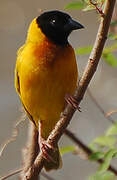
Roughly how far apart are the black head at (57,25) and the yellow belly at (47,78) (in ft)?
0.33

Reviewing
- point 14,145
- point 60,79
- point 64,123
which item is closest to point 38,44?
point 60,79

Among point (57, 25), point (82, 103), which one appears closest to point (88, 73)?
point (57, 25)

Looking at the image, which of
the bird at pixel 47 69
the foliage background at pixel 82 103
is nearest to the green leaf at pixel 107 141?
the bird at pixel 47 69

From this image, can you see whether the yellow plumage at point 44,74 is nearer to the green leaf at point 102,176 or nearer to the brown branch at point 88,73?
the brown branch at point 88,73

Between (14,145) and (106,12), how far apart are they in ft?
8.71

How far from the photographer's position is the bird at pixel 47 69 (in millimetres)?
2719

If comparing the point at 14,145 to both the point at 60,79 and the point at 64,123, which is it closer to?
the point at 60,79

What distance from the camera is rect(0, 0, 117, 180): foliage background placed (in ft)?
14.9

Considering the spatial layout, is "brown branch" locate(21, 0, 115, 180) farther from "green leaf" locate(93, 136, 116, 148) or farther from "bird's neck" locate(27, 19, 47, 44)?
"bird's neck" locate(27, 19, 47, 44)

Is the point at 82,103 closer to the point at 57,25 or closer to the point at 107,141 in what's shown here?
the point at 57,25

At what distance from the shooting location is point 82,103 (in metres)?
4.68

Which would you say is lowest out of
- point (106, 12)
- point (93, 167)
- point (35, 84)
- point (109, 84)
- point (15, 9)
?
point (93, 167)

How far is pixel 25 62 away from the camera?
110 inches

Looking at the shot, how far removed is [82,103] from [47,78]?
1989 millimetres
